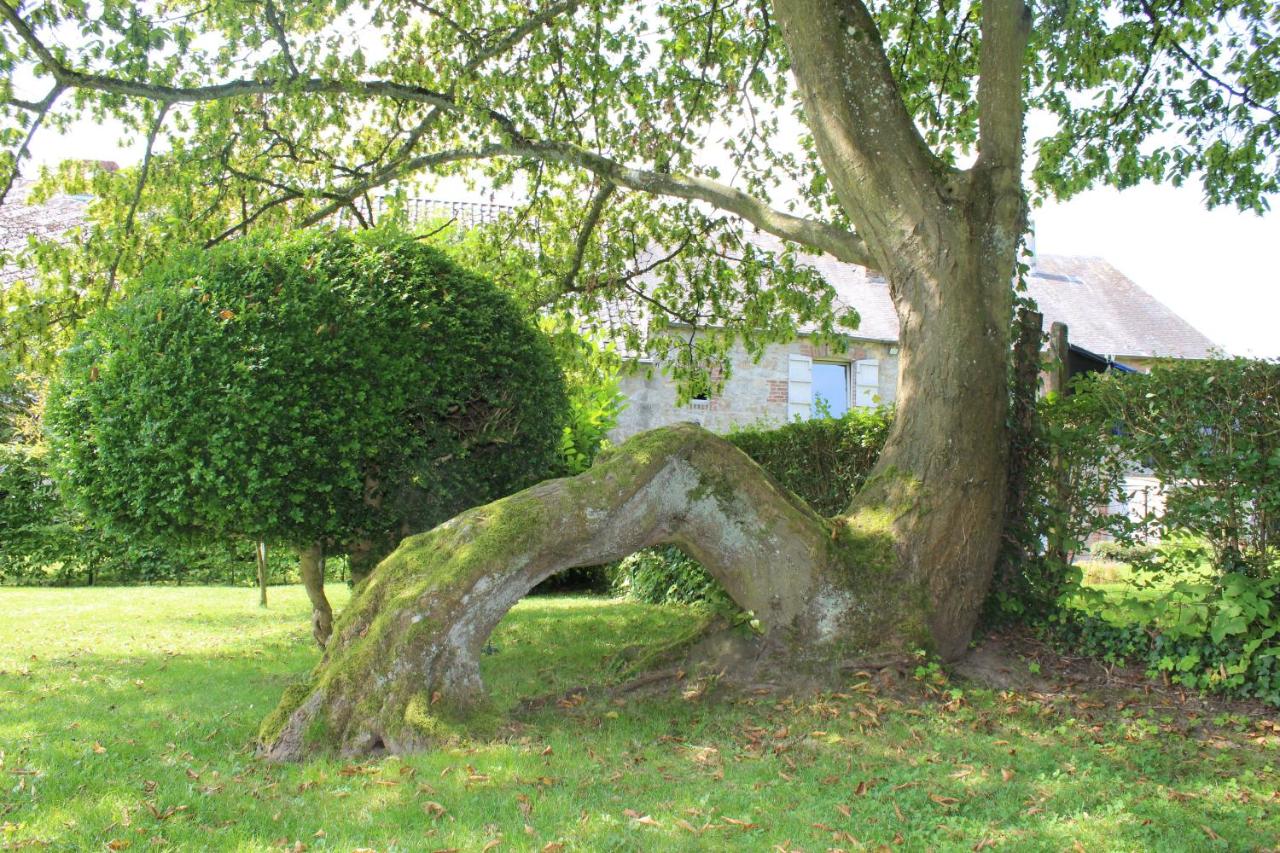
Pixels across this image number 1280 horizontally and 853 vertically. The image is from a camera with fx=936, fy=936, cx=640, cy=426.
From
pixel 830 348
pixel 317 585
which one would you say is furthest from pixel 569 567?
pixel 830 348

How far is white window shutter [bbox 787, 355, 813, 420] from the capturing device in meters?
21.4

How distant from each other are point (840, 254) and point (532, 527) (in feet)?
12.0

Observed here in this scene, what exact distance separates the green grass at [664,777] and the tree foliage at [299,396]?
1.51 meters

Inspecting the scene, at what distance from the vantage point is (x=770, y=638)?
21.0ft

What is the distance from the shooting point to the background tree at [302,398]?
6840 mm

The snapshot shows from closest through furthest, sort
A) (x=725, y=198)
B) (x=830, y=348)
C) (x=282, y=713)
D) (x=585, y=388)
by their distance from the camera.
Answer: (x=282, y=713), (x=725, y=198), (x=585, y=388), (x=830, y=348)

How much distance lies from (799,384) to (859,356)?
5.36ft

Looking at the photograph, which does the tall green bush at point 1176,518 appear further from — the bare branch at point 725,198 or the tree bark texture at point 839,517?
A: the bare branch at point 725,198

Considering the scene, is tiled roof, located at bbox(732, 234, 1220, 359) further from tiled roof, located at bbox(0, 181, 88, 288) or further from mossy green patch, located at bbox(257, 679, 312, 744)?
mossy green patch, located at bbox(257, 679, 312, 744)

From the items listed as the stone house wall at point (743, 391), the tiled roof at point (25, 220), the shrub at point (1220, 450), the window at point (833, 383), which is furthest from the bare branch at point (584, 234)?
the tiled roof at point (25, 220)

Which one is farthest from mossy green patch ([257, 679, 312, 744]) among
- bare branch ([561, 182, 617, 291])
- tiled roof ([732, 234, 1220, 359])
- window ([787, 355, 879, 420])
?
tiled roof ([732, 234, 1220, 359])

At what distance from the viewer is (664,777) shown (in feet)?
15.7

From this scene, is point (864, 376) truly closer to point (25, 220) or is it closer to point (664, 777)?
point (664, 777)

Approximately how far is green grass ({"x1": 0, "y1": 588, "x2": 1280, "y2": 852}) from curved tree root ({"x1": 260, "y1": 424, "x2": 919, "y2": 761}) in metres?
0.34
